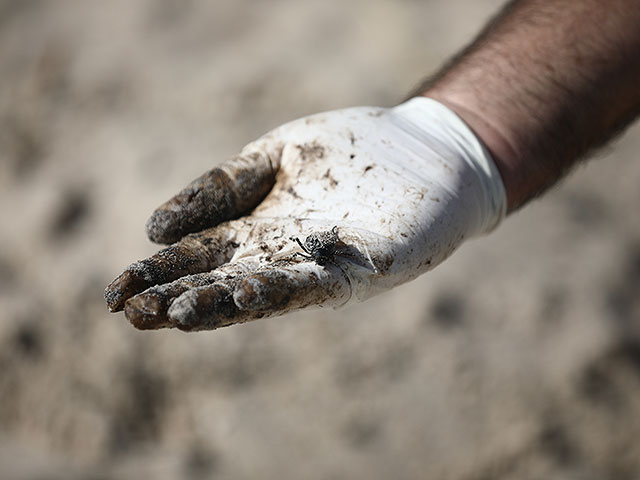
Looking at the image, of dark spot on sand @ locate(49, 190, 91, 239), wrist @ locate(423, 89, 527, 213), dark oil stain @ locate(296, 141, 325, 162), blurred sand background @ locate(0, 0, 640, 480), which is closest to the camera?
dark oil stain @ locate(296, 141, 325, 162)

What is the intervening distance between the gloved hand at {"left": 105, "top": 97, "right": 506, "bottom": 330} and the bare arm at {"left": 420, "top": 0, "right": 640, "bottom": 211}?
0.24 feet

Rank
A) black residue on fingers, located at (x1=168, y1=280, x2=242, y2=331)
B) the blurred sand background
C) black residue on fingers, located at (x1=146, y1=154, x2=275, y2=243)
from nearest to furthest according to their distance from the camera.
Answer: black residue on fingers, located at (x1=168, y1=280, x2=242, y2=331)
black residue on fingers, located at (x1=146, y1=154, x2=275, y2=243)
the blurred sand background

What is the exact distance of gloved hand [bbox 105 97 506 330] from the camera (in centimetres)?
112

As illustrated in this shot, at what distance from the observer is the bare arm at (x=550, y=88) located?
1566mm

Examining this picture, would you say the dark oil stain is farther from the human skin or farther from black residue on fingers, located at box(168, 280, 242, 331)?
black residue on fingers, located at box(168, 280, 242, 331)

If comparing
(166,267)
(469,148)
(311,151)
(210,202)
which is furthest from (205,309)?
(469,148)

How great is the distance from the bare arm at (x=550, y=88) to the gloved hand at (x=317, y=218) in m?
0.07

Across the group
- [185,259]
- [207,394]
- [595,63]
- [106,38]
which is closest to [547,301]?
[595,63]

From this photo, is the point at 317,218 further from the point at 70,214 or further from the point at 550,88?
the point at 70,214

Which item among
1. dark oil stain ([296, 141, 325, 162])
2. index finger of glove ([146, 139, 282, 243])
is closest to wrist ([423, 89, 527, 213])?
dark oil stain ([296, 141, 325, 162])

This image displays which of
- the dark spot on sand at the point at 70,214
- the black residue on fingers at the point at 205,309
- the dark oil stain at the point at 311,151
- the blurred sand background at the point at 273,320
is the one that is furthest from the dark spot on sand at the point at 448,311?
the dark spot on sand at the point at 70,214

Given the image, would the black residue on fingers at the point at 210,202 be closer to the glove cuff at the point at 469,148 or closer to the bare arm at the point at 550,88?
the glove cuff at the point at 469,148

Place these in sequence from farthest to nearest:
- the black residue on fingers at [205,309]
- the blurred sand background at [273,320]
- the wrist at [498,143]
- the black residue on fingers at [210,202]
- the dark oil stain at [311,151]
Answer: the blurred sand background at [273,320] < the wrist at [498,143] < the dark oil stain at [311,151] < the black residue on fingers at [210,202] < the black residue on fingers at [205,309]

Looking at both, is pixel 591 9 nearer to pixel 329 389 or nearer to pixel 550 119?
pixel 550 119
